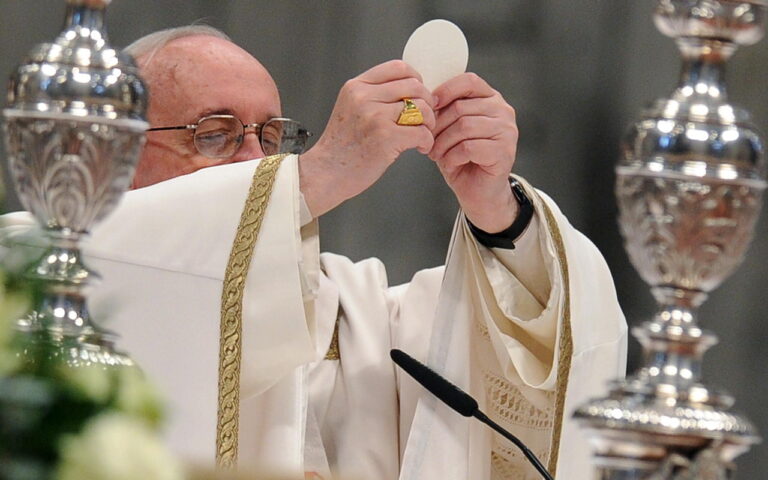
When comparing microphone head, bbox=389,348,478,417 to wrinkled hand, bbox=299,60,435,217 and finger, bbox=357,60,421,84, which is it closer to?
wrinkled hand, bbox=299,60,435,217

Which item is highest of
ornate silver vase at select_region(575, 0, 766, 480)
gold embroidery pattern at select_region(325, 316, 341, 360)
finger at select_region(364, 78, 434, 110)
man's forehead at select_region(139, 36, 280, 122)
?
man's forehead at select_region(139, 36, 280, 122)

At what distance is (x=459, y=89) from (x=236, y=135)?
0.78m

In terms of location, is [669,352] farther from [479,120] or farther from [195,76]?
[195,76]

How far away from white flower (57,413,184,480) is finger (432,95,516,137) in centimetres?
176

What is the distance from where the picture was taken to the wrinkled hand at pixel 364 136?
234cm

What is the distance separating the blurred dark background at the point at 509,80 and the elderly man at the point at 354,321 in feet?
3.94

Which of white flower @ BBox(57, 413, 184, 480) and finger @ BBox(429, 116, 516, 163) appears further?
finger @ BBox(429, 116, 516, 163)

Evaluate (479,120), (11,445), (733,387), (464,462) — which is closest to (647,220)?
(11,445)

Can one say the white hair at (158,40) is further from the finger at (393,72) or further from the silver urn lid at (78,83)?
the silver urn lid at (78,83)

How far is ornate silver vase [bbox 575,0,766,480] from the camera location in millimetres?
1064

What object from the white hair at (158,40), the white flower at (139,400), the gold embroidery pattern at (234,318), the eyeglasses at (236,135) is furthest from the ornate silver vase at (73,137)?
the white hair at (158,40)

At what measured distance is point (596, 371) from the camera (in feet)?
8.11

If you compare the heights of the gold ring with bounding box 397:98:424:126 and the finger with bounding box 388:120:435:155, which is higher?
the gold ring with bounding box 397:98:424:126

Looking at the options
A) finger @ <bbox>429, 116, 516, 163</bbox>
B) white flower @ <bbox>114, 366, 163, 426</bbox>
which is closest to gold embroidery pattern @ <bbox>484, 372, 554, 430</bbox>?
finger @ <bbox>429, 116, 516, 163</bbox>
